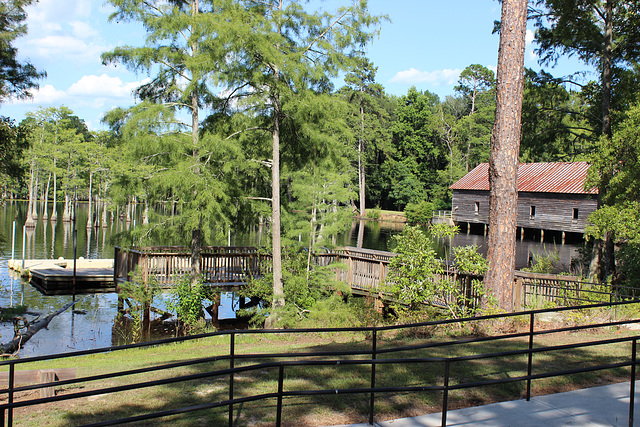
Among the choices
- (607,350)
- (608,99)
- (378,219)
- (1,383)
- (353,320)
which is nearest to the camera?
(1,383)

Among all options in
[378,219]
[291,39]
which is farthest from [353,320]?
[378,219]

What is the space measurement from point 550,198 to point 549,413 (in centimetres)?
4716

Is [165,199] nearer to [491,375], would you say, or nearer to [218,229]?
[218,229]

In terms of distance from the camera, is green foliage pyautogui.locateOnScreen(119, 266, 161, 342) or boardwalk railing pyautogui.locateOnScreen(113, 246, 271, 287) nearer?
green foliage pyautogui.locateOnScreen(119, 266, 161, 342)

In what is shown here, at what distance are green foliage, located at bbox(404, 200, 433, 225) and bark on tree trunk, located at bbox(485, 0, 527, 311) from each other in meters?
53.2

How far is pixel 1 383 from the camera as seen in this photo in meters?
6.55

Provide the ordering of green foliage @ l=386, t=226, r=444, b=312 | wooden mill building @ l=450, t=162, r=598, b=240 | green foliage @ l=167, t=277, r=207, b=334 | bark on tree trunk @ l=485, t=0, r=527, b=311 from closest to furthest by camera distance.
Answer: bark on tree trunk @ l=485, t=0, r=527, b=311
green foliage @ l=386, t=226, r=444, b=312
green foliage @ l=167, t=277, r=207, b=334
wooden mill building @ l=450, t=162, r=598, b=240

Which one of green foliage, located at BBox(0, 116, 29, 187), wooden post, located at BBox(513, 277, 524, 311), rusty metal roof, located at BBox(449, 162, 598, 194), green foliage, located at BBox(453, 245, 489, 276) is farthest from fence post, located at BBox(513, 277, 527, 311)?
rusty metal roof, located at BBox(449, 162, 598, 194)

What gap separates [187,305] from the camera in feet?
52.5

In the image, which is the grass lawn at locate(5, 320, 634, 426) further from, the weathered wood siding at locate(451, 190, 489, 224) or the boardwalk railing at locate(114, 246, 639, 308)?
the weathered wood siding at locate(451, 190, 489, 224)

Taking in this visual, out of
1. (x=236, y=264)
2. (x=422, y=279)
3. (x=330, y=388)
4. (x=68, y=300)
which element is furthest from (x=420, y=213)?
(x=330, y=388)

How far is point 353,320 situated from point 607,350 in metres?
5.72

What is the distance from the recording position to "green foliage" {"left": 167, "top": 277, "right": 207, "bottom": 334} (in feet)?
52.3

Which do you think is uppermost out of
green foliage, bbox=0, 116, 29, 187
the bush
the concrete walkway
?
green foliage, bbox=0, 116, 29, 187
